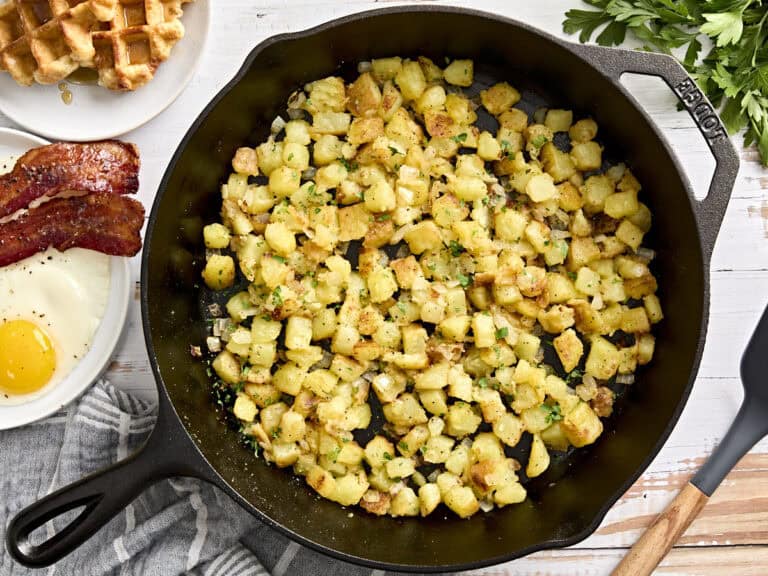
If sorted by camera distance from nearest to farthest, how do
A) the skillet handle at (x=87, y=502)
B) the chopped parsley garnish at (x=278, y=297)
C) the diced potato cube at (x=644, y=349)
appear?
the skillet handle at (x=87, y=502) < the chopped parsley garnish at (x=278, y=297) < the diced potato cube at (x=644, y=349)

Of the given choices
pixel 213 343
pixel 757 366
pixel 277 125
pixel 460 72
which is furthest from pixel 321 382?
pixel 757 366

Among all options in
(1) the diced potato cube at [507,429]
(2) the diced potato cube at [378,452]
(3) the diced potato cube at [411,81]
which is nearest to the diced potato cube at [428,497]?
(2) the diced potato cube at [378,452]

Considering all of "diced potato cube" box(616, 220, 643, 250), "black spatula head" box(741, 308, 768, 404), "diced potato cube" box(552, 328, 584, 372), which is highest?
"diced potato cube" box(616, 220, 643, 250)

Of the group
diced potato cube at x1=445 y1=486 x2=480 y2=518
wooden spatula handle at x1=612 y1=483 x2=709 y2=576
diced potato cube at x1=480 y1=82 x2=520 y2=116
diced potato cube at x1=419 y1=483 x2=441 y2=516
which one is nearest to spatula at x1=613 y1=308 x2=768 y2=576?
wooden spatula handle at x1=612 y1=483 x2=709 y2=576

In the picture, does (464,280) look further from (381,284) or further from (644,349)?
(644,349)

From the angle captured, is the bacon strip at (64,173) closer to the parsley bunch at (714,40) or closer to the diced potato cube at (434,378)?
the diced potato cube at (434,378)

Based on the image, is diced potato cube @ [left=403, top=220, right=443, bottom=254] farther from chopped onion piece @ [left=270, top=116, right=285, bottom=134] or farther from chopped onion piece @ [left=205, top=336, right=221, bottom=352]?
chopped onion piece @ [left=205, top=336, right=221, bottom=352]

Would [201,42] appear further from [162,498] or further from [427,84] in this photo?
[162,498]

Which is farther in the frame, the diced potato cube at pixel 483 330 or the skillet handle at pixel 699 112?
the diced potato cube at pixel 483 330
